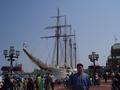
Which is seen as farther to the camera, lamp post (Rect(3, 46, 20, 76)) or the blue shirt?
lamp post (Rect(3, 46, 20, 76))

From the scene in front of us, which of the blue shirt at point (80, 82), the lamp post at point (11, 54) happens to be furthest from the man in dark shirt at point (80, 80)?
the lamp post at point (11, 54)

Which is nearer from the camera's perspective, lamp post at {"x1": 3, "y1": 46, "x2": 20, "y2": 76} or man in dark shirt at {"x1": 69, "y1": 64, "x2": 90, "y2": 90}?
man in dark shirt at {"x1": 69, "y1": 64, "x2": 90, "y2": 90}

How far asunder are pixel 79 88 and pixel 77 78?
0.85 ft

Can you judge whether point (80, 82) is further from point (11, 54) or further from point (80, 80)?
point (11, 54)

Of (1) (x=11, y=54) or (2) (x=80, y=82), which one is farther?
(1) (x=11, y=54)

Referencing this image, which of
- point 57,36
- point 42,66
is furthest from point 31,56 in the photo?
point 57,36

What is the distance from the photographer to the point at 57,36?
82625 millimetres

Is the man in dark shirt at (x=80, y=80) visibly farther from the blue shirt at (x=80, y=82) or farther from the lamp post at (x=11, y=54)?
the lamp post at (x=11, y=54)

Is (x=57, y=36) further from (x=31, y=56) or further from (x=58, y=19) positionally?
(x=31, y=56)

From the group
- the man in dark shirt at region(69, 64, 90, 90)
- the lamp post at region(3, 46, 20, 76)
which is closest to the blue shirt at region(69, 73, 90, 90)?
the man in dark shirt at region(69, 64, 90, 90)

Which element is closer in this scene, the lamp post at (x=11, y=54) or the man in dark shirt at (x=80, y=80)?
the man in dark shirt at (x=80, y=80)

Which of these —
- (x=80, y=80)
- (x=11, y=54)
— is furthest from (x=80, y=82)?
(x=11, y=54)

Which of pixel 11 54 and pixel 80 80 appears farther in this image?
pixel 11 54

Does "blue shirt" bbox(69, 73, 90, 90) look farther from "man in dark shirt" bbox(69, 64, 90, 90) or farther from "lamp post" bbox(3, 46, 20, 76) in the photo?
"lamp post" bbox(3, 46, 20, 76)
